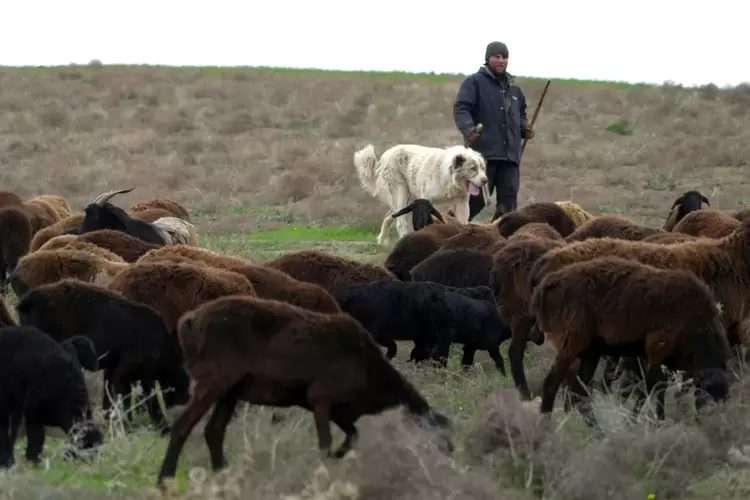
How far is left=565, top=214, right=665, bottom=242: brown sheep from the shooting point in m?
12.8

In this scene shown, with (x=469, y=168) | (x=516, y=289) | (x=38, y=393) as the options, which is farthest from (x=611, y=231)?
(x=38, y=393)

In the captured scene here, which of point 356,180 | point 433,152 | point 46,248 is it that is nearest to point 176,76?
point 356,180

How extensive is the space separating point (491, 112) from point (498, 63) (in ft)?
2.42

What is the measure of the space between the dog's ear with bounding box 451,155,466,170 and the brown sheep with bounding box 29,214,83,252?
526 cm

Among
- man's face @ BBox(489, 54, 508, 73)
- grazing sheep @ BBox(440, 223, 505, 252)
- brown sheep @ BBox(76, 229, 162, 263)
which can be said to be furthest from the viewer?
man's face @ BBox(489, 54, 508, 73)

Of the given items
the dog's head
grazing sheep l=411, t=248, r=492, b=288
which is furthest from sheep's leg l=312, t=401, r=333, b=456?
the dog's head

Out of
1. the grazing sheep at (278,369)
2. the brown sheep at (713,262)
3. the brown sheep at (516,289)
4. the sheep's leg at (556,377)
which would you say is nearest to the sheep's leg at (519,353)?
the brown sheep at (516,289)

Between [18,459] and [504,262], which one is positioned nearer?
[18,459]

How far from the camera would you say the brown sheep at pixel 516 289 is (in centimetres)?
1061

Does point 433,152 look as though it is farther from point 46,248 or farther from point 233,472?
point 233,472

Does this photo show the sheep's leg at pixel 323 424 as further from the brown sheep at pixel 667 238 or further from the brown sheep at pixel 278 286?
the brown sheep at pixel 667 238

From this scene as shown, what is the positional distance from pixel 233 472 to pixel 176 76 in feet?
188

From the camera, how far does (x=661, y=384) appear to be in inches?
350

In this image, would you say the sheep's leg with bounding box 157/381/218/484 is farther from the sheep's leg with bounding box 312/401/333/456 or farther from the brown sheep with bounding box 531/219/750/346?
the brown sheep with bounding box 531/219/750/346
